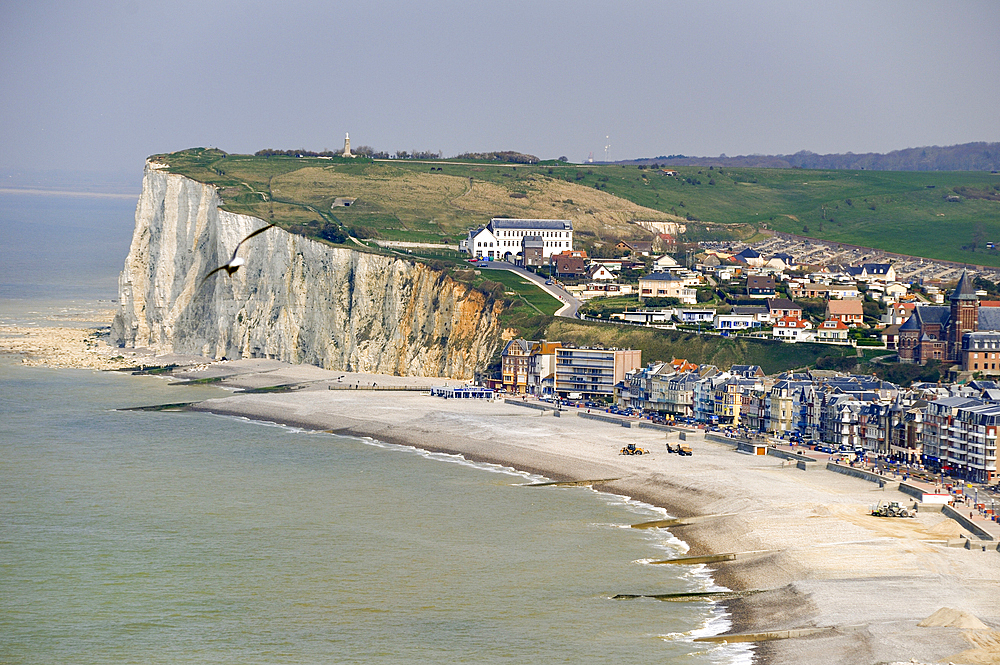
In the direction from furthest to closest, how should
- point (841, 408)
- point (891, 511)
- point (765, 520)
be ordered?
point (841, 408) < point (891, 511) < point (765, 520)

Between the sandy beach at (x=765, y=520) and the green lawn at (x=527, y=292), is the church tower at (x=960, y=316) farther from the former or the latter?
the green lawn at (x=527, y=292)

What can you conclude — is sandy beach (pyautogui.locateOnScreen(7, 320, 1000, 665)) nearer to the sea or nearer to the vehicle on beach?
the vehicle on beach

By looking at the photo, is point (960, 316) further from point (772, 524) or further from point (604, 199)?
point (604, 199)

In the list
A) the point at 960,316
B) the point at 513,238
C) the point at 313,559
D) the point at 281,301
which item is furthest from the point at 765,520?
the point at 513,238

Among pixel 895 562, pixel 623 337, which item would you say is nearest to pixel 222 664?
pixel 895 562

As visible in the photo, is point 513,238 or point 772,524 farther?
point 513,238

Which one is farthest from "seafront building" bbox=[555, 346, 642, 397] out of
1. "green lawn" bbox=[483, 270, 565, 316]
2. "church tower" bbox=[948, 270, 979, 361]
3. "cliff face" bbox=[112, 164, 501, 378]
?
"church tower" bbox=[948, 270, 979, 361]

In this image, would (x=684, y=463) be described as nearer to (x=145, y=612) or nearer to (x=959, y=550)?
(x=959, y=550)
